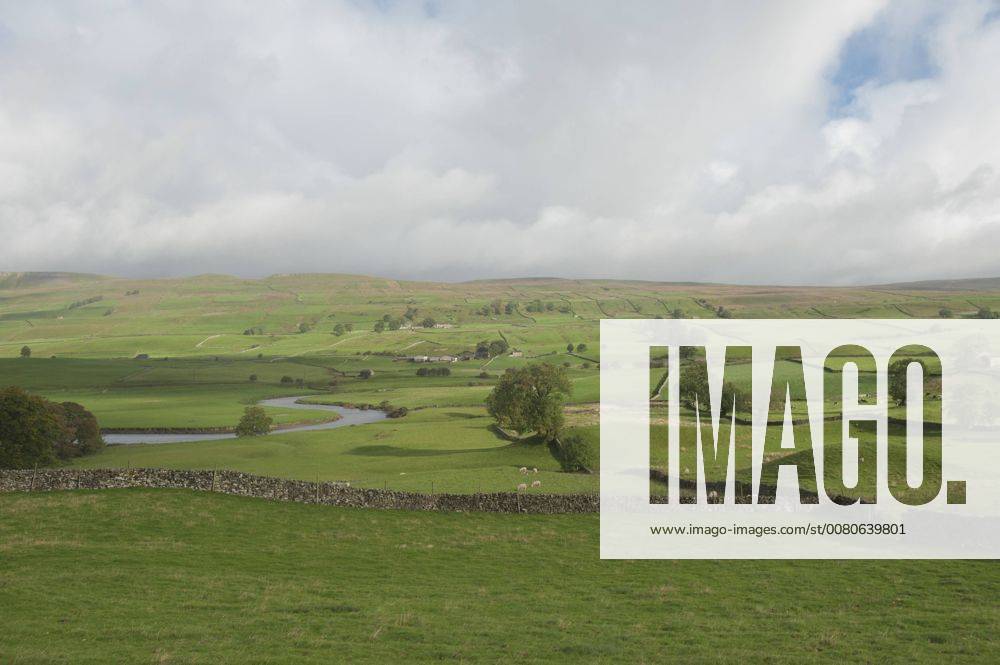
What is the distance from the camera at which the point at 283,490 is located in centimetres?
3422

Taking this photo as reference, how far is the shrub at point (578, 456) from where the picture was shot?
5509 centimetres

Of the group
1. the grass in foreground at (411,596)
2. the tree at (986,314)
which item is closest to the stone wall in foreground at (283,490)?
the grass in foreground at (411,596)

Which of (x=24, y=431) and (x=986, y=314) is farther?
(x=986, y=314)

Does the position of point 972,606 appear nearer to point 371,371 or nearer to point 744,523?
point 744,523

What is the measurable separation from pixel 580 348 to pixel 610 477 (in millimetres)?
136112

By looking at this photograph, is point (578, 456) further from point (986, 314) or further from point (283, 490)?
point (986, 314)

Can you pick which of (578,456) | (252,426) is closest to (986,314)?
(578,456)

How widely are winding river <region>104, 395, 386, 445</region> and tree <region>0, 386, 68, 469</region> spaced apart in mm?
21173

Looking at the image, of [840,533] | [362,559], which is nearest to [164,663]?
[362,559]

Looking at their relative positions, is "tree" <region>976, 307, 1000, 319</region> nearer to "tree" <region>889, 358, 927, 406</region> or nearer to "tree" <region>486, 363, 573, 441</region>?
"tree" <region>889, 358, 927, 406</region>

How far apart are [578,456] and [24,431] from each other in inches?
1942

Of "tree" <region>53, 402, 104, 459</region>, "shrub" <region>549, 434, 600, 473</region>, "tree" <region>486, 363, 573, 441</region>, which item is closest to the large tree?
"tree" <region>53, 402, 104, 459</region>
